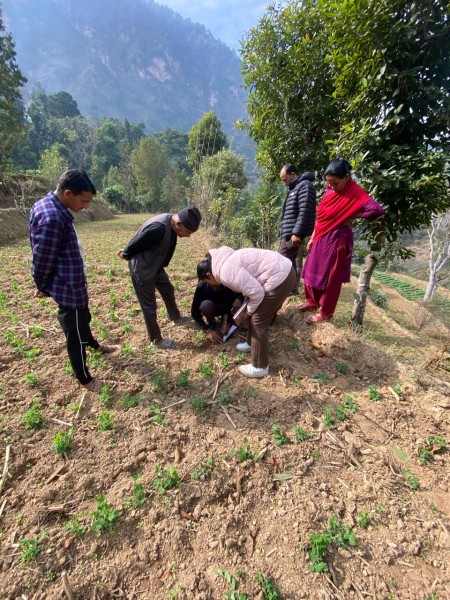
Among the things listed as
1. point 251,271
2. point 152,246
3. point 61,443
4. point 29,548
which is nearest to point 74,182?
point 152,246

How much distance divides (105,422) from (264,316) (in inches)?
70.9

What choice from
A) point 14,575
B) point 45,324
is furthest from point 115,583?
point 45,324

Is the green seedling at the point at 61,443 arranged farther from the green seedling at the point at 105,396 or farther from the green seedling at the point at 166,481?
Result: the green seedling at the point at 166,481

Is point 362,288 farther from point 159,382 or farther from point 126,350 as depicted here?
point 126,350

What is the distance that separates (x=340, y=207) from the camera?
3520 mm

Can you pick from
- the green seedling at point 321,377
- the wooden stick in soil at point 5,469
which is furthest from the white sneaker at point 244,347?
the wooden stick in soil at point 5,469

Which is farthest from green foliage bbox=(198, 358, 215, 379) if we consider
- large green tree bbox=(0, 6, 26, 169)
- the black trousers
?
large green tree bbox=(0, 6, 26, 169)

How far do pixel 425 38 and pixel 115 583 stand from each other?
219 inches

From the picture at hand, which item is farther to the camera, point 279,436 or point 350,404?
point 350,404

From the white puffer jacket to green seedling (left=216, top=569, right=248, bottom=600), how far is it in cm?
195

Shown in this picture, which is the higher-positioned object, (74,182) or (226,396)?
(74,182)

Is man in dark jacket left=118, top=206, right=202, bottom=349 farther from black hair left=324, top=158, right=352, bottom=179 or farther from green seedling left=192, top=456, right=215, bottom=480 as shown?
green seedling left=192, top=456, right=215, bottom=480

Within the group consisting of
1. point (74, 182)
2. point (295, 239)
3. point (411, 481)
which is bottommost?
point (411, 481)

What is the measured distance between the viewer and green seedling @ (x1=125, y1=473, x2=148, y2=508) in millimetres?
2061
